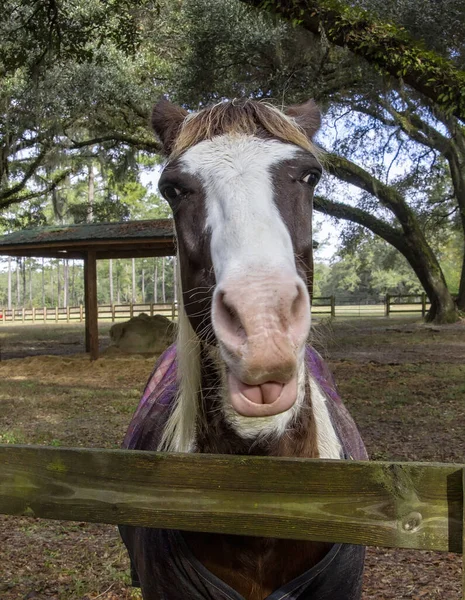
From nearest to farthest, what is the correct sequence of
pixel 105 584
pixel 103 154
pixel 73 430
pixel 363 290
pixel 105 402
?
pixel 105 584 < pixel 73 430 < pixel 105 402 < pixel 103 154 < pixel 363 290

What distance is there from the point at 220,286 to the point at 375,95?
41.6 feet

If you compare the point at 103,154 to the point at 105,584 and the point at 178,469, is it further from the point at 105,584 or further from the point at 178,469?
the point at 178,469

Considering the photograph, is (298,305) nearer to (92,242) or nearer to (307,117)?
(307,117)

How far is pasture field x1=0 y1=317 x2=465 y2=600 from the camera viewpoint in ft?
12.3

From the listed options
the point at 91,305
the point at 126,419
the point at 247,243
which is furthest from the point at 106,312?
the point at 247,243

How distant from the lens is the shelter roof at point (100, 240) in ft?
44.4

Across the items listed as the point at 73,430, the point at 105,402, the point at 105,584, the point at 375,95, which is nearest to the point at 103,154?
the point at 375,95

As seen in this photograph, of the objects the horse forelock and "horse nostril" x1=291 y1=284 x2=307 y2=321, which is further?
the horse forelock

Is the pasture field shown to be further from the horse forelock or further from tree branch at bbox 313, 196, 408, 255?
tree branch at bbox 313, 196, 408, 255

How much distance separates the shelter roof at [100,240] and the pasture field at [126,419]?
2715mm

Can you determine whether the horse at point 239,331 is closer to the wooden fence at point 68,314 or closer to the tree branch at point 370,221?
the tree branch at point 370,221

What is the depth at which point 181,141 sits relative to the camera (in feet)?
6.53

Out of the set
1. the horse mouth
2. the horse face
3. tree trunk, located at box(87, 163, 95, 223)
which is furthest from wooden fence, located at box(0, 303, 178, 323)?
the horse mouth

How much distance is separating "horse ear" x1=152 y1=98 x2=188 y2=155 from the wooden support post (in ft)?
39.7
